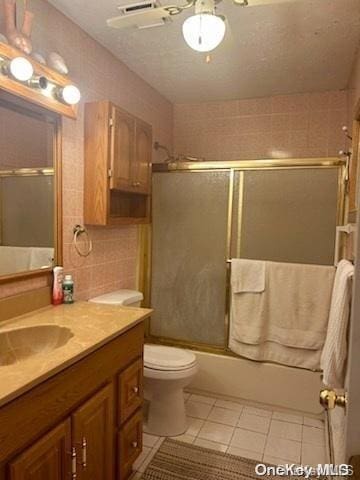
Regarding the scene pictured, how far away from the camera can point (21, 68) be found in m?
1.44

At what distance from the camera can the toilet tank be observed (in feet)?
7.06

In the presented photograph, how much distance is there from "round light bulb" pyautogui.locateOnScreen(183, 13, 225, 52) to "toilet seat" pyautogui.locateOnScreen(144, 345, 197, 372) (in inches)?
68.0

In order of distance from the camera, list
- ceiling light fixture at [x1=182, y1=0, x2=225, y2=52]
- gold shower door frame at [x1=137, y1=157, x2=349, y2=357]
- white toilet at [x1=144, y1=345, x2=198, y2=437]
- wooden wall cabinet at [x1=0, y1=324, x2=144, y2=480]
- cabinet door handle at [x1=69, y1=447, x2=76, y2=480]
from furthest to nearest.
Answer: gold shower door frame at [x1=137, y1=157, x2=349, y2=357]
white toilet at [x1=144, y1=345, x2=198, y2=437]
ceiling light fixture at [x1=182, y1=0, x2=225, y2=52]
cabinet door handle at [x1=69, y1=447, x2=76, y2=480]
wooden wall cabinet at [x1=0, y1=324, x2=144, y2=480]

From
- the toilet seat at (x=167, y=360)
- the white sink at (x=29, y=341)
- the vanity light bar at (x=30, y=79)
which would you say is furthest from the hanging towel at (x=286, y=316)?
the vanity light bar at (x=30, y=79)

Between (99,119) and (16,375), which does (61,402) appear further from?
(99,119)

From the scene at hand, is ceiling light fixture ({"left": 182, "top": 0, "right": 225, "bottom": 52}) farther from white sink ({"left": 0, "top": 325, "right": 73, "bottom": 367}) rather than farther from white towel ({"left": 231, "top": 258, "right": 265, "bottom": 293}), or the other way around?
white towel ({"left": 231, "top": 258, "right": 265, "bottom": 293})

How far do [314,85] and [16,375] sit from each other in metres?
2.77

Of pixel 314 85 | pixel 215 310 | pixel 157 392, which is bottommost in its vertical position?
pixel 157 392

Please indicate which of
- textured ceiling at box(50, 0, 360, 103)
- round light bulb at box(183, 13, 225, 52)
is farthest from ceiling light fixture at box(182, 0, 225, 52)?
textured ceiling at box(50, 0, 360, 103)

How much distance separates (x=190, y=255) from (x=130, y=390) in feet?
4.27

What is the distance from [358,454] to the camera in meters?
0.73

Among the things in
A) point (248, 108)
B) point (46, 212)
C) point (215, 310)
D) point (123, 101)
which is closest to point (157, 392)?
point (215, 310)

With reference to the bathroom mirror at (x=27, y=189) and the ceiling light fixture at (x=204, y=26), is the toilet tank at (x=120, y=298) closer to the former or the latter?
the bathroom mirror at (x=27, y=189)

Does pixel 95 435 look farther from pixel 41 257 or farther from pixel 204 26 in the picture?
pixel 204 26
